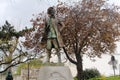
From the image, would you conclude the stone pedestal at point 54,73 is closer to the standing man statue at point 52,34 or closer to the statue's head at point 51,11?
the standing man statue at point 52,34

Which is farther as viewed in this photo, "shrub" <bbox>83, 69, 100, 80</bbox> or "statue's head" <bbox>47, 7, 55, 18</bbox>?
"shrub" <bbox>83, 69, 100, 80</bbox>

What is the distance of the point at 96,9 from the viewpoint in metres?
30.9

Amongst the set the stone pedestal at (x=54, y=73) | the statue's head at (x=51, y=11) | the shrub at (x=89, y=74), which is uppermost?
the statue's head at (x=51, y=11)

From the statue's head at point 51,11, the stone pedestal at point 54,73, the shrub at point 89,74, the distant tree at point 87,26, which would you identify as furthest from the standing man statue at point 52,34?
the shrub at point 89,74

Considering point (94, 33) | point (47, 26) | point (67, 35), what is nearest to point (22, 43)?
point (67, 35)

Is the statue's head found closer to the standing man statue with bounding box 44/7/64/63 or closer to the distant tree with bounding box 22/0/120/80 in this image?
the standing man statue with bounding box 44/7/64/63

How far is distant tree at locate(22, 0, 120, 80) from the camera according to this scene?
30.5 meters

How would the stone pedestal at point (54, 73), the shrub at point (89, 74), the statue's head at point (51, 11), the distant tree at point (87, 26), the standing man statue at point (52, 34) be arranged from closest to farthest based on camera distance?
the stone pedestal at point (54, 73)
the standing man statue at point (52, 34)
the statue's head at point (51, 11)
the distant tree at point (87, 26)
the shrub at point (89, 74)

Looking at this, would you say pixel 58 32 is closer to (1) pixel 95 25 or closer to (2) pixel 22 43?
(1) pixel 95 25

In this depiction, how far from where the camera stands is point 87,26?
30.7 metres

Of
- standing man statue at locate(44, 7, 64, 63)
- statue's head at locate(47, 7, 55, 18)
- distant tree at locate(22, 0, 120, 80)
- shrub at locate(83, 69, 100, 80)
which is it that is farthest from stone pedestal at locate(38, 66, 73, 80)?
shrub at locate(83, 69, 100, 80)

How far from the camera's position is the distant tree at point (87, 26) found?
1199 inches

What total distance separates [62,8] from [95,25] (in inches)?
137

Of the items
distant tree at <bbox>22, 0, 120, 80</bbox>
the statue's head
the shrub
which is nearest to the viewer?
the statue's head
